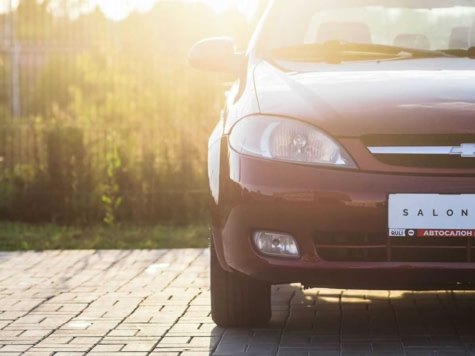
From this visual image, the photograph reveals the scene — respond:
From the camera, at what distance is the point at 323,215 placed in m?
4.11

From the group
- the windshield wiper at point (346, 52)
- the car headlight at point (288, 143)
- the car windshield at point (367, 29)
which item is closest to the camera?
the car headlight at point (288, 143)

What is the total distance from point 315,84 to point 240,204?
0.62m

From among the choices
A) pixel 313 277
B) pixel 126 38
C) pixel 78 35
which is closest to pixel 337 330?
pixel 313 277

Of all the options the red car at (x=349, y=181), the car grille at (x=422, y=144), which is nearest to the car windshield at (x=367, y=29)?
the red car at (x=349, y=181)

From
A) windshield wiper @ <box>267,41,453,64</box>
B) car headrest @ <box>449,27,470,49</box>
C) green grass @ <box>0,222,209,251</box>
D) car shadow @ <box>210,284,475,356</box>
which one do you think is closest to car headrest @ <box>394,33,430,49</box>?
car headrest @ <box>449,27,470,49</box>

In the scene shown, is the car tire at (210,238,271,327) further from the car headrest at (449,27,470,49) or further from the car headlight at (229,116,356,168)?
the car headrest at (449,27,470,49)

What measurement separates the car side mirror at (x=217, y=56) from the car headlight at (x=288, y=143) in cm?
96

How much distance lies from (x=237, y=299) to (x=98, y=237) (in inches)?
175

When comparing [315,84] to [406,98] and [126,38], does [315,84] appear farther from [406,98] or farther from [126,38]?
[126,38]

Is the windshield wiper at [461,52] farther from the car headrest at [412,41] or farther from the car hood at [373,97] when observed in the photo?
the car hood at [373,97]

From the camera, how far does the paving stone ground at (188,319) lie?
448 cm

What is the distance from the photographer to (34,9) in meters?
17.8

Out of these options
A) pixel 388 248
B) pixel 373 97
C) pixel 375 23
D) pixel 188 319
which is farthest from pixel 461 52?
pixel 188 319

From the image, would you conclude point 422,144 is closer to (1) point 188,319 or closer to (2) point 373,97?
(2) point 373,97
